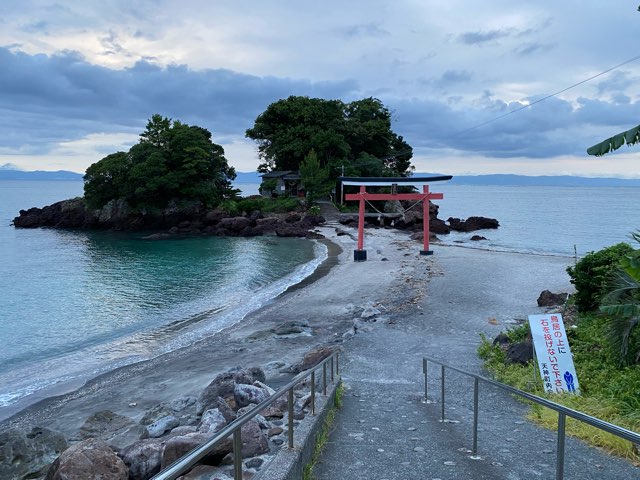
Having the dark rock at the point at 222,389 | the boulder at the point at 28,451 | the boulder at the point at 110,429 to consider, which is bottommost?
the boulder at the point at 110,429

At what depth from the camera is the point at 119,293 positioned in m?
27.5

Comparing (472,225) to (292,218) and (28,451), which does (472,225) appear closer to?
(292,218)

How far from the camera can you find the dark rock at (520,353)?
35.6 feet

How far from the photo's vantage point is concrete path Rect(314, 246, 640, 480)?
526 centimetres

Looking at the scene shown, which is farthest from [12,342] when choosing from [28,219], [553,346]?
[28,219]

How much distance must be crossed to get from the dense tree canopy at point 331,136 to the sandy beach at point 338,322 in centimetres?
3654

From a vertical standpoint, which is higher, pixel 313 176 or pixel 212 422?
pixel 313 176

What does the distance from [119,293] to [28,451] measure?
2030 cm

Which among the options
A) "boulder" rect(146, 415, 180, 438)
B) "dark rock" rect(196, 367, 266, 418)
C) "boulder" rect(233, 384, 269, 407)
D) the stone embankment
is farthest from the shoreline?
"boulder" rect(233, 384, 269, 407)

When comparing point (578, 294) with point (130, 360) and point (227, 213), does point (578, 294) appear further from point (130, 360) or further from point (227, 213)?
point (227, 213)

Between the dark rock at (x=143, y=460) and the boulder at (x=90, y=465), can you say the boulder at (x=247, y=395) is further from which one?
the boulder at (x=90, y=465)

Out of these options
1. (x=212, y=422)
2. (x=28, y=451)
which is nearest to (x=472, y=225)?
(x=212, y=422)

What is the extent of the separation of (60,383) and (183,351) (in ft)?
12.1

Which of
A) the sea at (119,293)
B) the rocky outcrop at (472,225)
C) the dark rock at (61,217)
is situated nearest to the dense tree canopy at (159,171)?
the dark rock at (61,217)
